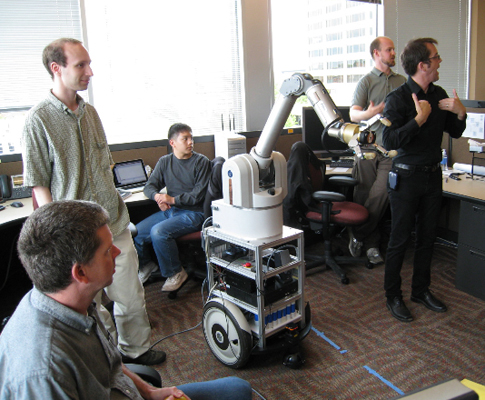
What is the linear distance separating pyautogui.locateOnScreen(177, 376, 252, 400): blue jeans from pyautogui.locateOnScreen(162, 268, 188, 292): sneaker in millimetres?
1554

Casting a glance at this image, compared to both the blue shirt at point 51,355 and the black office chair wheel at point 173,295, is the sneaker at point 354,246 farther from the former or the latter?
the blue shirt at point 51,355

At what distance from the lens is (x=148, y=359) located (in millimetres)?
2078

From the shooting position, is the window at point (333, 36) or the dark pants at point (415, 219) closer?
the dark pants at point (415, 219)

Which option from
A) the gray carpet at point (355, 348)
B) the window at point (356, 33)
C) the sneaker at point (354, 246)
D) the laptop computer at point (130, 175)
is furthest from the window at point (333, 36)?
the gray carpet at point (355, 348)

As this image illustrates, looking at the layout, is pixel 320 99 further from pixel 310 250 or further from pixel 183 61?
pixel 183 61

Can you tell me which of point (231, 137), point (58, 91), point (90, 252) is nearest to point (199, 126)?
point (231, 137)

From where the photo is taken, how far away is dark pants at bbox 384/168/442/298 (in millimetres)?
2277

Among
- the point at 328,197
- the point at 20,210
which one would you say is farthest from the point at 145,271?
the point at 328,197

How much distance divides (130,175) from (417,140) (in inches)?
78.0

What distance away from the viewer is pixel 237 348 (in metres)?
1.93

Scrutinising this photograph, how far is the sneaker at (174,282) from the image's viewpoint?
9.14ft

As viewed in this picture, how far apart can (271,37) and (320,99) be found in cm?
264

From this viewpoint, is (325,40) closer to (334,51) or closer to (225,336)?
(334,51)

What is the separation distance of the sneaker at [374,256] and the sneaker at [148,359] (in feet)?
5.65
